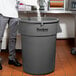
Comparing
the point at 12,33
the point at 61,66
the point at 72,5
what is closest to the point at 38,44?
the point at 12,33

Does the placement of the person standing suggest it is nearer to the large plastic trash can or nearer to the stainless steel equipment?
the large plastic trash can

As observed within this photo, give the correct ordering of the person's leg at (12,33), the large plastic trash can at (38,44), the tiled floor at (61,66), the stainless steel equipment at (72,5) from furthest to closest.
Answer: the stainless steel equipment at (72,5) < the person's leg at (12,33) < the tiled floor at (61,66) < the large plastic trash can at (38,44)

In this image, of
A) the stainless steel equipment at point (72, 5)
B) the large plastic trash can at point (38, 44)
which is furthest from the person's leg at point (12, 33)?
the stainless steel equipment at point (72, 5)

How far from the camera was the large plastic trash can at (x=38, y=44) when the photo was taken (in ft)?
7.75

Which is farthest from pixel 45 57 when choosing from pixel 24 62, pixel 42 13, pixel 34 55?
pixel 42 13

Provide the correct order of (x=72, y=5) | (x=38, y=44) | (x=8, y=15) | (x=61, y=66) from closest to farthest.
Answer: (x=38, y=44) < (x=8, y=15) < (x=61, y=66) < (x=72, y=5)

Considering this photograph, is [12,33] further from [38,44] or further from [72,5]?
[72,5]

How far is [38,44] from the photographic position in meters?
2.40

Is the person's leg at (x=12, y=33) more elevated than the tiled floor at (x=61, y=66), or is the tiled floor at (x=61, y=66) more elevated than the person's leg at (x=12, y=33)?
the person's leg at (x=12, y=33)

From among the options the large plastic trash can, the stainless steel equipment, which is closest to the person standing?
the large plastic trash can

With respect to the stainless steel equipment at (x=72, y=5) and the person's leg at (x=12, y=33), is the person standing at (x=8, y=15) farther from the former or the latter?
the stainless steel equipment at (x=72, y=5)

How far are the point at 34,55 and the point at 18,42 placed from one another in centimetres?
113

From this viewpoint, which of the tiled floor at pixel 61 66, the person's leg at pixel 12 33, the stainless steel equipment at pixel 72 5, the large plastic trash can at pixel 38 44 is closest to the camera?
the large plastic trash can at pixel 38 44

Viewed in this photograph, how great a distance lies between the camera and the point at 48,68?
254 centimetres
